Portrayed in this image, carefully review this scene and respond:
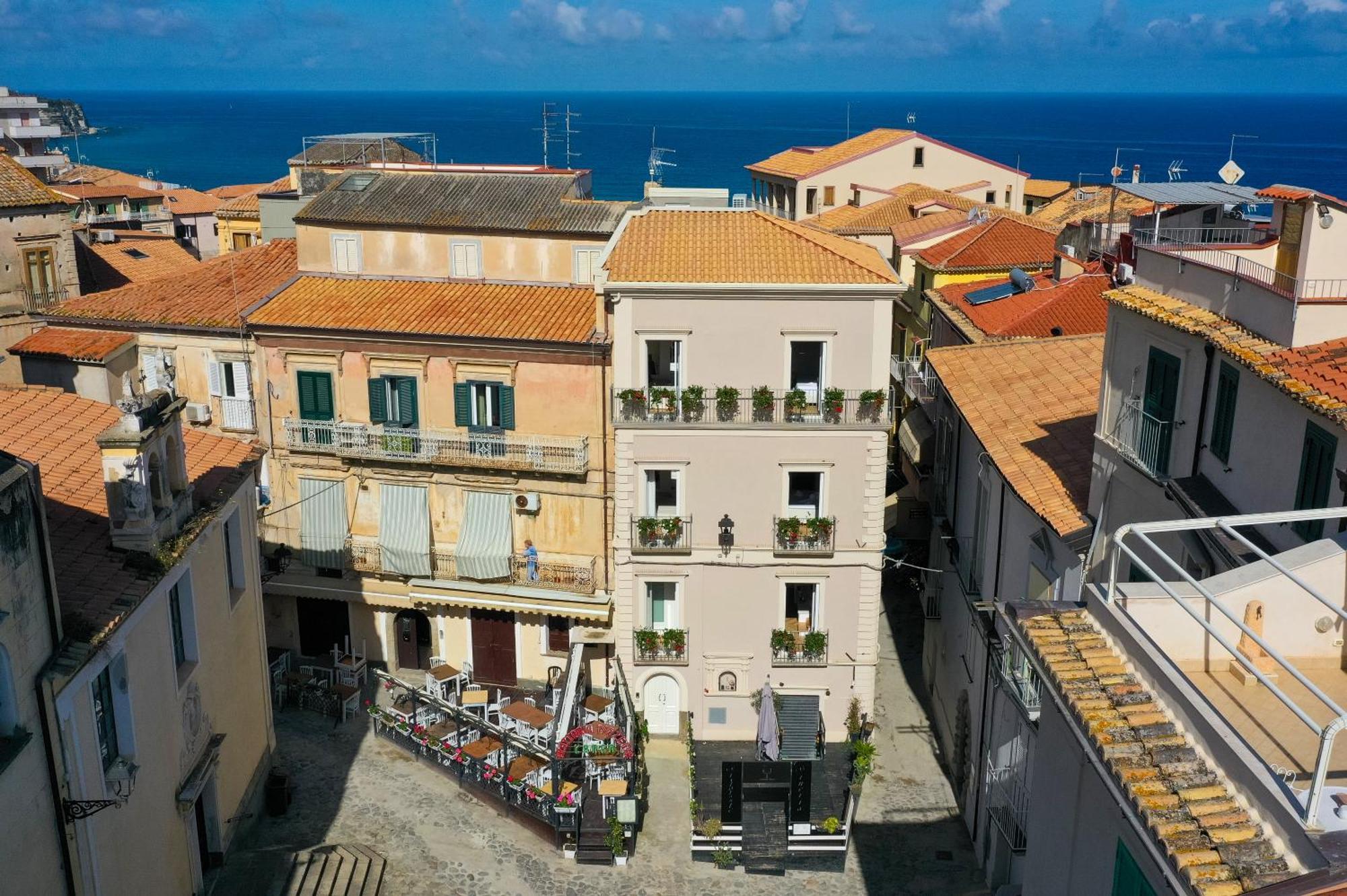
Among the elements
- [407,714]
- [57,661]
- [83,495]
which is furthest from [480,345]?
[57,661]

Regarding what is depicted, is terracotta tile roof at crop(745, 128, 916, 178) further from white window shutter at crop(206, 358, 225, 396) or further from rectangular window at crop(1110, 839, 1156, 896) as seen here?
rectangular window at crop(1110, 839, 1156, 896)

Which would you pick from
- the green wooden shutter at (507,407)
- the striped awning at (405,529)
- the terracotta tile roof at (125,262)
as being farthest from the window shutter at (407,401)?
the terracotta tile roof at (125,262)

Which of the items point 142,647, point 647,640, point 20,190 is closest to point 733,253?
point 647,640

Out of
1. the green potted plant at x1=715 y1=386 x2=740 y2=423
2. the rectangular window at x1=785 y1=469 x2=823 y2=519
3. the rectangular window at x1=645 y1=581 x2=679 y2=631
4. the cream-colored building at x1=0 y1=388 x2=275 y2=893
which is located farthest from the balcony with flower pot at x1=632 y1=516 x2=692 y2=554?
the cream-colored building at x1=0 y1=388 x2=275 y2=893

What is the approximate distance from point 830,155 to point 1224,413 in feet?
178

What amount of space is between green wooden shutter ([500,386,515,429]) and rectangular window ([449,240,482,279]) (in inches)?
166

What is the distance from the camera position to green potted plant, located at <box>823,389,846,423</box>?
26.7 m

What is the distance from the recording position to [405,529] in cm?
3131

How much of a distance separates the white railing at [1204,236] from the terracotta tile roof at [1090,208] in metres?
11.8

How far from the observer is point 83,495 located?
19.8m

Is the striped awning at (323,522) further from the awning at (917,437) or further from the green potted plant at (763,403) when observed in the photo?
the awning at (917,437)

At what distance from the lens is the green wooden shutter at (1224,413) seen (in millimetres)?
16062

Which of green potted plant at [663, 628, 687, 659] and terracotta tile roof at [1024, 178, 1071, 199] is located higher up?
terracotta tile roof at [1024, 178, 1071, 199]

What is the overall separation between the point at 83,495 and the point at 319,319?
39.0 feet
